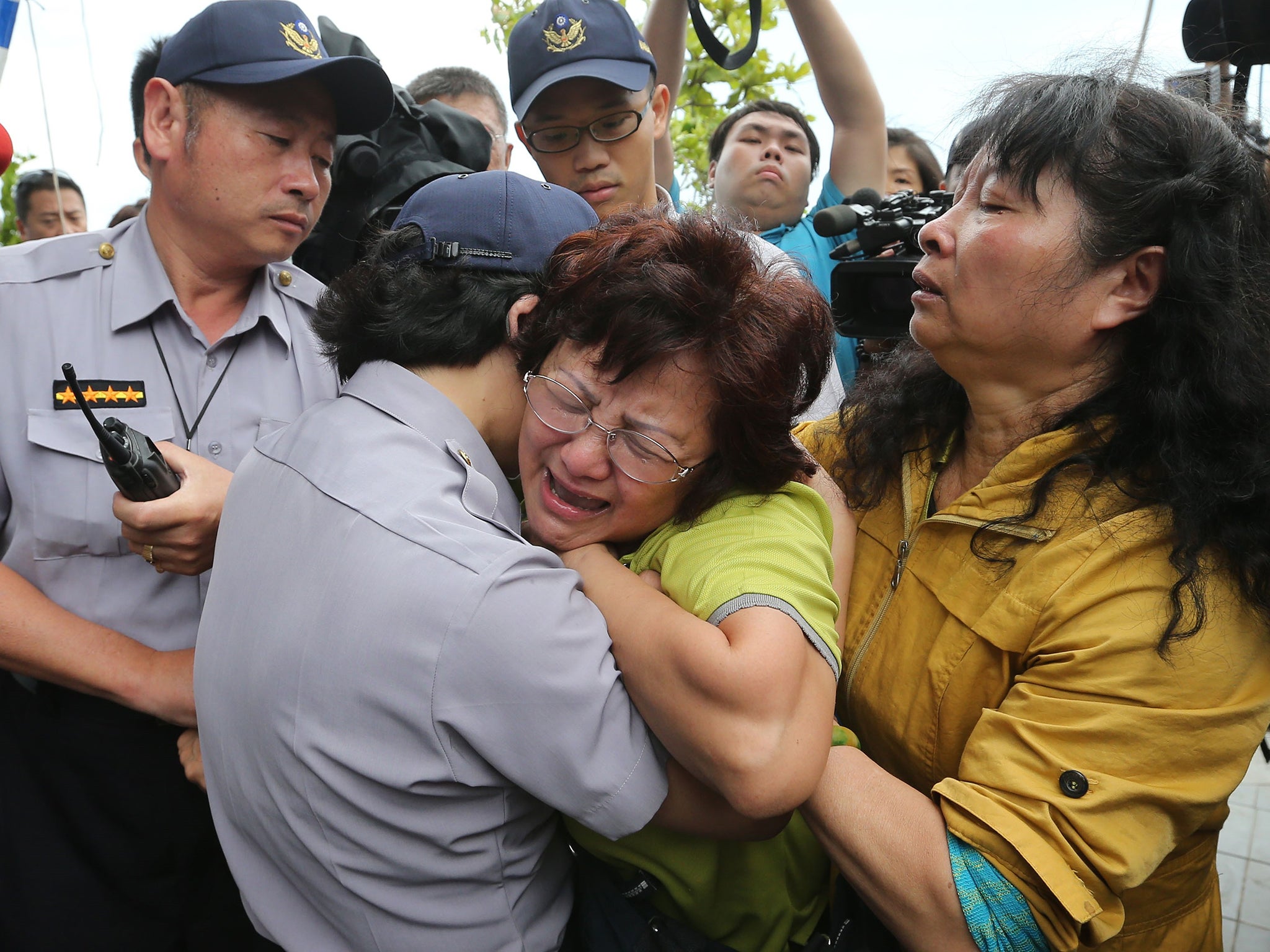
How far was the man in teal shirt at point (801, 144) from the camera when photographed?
10.3ft

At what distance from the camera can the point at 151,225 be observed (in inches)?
84.5

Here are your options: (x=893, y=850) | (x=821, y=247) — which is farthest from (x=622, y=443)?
(x=821, y=247)

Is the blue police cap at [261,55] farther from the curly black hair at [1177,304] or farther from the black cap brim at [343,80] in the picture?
the curly black hair at [1177,304]

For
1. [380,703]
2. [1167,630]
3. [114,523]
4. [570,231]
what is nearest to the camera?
[380,703]

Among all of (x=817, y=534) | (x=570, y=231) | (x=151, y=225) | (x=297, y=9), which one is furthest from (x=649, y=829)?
(x=297, y=9)

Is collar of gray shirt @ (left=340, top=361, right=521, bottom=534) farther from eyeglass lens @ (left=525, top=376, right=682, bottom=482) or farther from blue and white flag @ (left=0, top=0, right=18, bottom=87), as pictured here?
blue and white flag @ (left=0, top=0, right=18, bottom=87)

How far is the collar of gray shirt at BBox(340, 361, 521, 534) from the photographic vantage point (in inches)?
54.5

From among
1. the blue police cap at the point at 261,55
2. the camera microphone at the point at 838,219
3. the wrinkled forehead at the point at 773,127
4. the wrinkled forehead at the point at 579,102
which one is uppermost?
the blue police cap at the point at 261,55

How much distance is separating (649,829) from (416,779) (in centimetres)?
40

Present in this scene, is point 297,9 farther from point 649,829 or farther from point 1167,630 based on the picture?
point 1167,630

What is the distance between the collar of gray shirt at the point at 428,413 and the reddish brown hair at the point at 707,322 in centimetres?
16

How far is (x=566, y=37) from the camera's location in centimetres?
263

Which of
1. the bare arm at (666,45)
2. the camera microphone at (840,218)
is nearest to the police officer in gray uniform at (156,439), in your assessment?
the camera microphone at (840,218)

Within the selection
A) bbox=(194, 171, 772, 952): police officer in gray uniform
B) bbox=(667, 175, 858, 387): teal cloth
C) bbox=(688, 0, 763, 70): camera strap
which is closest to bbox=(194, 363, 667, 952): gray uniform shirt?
bbox=(194, 171, 772, 952): police officer in gray uniform
